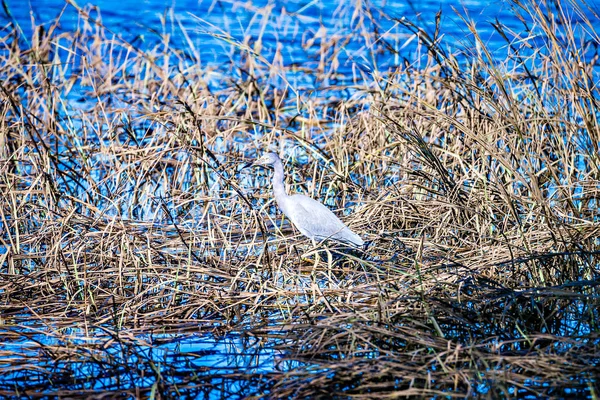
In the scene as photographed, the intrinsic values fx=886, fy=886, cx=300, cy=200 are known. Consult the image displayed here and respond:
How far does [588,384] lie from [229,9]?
10.2 metres

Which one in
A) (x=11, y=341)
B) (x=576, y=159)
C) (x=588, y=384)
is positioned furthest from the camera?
(x=576, y=159)

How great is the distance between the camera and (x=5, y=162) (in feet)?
18.4

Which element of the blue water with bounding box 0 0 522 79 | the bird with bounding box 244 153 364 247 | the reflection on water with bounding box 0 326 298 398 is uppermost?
the blue water with bounding box 0 0 522 79

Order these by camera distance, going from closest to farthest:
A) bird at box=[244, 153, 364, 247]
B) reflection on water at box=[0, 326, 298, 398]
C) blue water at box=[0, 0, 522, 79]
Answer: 1. reflection on water at box=[0, 326, 298, 398]
2. bird at box=[244, 153, 364, 247]
3. blue water at box=[0, 0, 522, 79]

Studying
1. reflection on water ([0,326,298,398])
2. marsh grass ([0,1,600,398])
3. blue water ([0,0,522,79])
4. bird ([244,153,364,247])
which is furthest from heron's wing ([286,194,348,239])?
blue water ([0,0,522,79])

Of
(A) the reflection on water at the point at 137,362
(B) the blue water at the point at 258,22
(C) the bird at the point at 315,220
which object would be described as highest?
(B) the blue water at the point at 258,22

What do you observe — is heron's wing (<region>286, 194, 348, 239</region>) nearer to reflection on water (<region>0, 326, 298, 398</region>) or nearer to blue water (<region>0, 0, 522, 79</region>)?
reflection on water (<region>0, 326, 298, 398</region>)

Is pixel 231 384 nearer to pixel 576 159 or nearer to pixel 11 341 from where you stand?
pixel 11 341

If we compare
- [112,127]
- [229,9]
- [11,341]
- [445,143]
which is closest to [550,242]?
[445,143]

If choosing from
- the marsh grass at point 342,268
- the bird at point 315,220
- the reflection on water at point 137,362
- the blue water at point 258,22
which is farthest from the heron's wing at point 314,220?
the blue water at point 258,22

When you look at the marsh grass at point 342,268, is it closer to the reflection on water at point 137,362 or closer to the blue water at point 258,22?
the reflection on water at point 137,362

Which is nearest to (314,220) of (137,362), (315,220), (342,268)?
(315,220)

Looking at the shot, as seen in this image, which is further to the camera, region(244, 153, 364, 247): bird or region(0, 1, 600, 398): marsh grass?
region(244, 153, 364, 247): bird

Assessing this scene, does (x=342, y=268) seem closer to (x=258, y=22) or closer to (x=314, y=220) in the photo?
(x=314, y=220)
